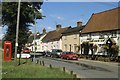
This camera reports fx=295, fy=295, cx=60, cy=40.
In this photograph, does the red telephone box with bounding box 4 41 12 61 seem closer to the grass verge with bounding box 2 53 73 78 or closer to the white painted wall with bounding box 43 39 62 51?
the grass verge with bounding box 2 53 73 78

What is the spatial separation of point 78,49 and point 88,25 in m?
5.25

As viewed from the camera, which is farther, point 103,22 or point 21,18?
point 103,22

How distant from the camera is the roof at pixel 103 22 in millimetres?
48162

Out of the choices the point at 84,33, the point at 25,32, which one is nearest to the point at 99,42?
the point at 84,33

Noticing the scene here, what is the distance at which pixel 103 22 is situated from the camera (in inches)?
2066

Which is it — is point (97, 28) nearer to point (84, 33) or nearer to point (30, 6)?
point (84, 33)

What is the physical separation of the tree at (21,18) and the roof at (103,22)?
460 inches

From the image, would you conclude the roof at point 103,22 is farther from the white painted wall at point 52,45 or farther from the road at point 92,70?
the white painted wall at point 52,45

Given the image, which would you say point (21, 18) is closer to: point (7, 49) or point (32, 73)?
point (7, 49)

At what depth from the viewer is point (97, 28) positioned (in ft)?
173

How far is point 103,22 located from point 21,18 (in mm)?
15148

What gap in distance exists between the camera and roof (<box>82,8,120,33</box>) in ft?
158

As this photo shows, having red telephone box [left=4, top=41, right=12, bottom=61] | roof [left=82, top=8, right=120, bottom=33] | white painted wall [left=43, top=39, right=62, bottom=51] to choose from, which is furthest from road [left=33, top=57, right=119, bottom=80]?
white painted wall [left=43, top=39, right=62, bottom=51]

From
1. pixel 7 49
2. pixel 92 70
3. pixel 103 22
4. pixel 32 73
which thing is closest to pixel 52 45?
pixel 103 22
